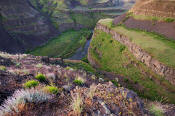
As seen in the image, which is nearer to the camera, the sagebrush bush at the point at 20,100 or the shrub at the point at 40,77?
the sagebrush bush at the point at 20,100

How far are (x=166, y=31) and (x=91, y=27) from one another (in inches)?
1739

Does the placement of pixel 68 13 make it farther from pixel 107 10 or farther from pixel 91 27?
pixel 107 10

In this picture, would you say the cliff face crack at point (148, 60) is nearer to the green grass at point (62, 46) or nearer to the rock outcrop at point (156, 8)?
the rock outcrop at point (156, 8)

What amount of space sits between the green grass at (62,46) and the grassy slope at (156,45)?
19373 millimetres

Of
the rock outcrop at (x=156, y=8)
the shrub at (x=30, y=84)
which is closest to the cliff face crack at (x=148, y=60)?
the rock outcrop at (x=156, y=8)

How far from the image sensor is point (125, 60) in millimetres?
22797

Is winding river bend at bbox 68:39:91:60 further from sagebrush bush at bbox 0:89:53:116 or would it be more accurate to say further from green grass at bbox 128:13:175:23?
sagebrush bush at bbox 0:89:53:116

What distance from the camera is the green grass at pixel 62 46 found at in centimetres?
4030

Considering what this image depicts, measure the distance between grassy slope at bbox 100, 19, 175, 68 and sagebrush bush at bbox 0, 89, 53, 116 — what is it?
46.8 feet

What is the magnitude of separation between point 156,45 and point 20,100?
737 inches

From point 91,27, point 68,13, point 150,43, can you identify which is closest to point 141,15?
point 150,43

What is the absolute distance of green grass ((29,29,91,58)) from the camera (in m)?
40.3

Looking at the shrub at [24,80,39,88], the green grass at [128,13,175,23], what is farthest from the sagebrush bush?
the green grass at [128,13,175,23]

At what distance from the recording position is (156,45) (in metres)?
→ 19.5
